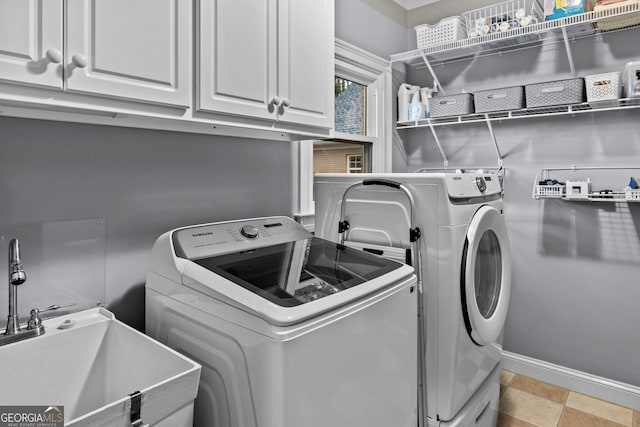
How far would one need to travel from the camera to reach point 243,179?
1995mm

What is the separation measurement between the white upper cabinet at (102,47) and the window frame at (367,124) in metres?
1.10

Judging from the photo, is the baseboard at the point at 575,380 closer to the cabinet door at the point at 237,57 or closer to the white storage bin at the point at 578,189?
the white storage bin at the point at 578,189

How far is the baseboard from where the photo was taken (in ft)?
7.84

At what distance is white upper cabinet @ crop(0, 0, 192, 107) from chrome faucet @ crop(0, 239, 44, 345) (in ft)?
1.77

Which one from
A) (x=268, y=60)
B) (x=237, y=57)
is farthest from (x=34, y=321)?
(x=268, y=60)

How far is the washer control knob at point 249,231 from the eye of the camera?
1.58m

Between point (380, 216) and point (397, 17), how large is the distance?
203cm

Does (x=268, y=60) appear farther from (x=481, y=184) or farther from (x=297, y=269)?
(x=481, y=184)

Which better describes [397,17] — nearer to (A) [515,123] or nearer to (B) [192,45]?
(A) [515,123]

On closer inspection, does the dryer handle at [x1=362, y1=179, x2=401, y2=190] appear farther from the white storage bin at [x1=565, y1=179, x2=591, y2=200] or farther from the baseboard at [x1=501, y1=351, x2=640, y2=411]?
the baseboard at [x1=501, y1=351, x2=640, y2=411]

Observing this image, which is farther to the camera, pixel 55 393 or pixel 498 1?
pixel 498 1

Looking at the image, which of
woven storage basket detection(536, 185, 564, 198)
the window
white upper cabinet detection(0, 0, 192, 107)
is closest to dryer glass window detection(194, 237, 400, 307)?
white upper cabinet detection(0, 0, 192, 107)

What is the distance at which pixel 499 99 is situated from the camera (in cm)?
259

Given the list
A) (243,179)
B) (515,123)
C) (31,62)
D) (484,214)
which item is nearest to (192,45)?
(31,62)
